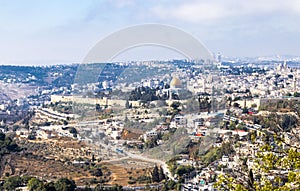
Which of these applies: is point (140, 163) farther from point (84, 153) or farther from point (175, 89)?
point (175, 89)

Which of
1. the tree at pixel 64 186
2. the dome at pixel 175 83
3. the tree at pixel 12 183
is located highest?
the dome at pixel 175 83

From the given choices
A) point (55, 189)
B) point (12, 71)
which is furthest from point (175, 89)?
point (12, 71)

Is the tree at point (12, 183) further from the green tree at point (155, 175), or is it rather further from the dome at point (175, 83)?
the dome at point (175, 83)

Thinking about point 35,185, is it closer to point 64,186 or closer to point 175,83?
point 64,186

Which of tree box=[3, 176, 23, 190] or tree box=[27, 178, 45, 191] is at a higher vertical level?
tree box=[27, 178, 45, 191]

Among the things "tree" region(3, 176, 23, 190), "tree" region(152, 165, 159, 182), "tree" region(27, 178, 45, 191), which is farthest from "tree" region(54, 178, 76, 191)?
"tree" region(152, 165, 159, 182)

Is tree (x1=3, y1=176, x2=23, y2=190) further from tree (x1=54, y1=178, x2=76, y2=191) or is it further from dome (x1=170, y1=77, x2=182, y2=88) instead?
dome (x1=170, y1=77, x2=182, y2=88)

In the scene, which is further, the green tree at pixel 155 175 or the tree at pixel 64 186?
the green tree at pixel 155 175

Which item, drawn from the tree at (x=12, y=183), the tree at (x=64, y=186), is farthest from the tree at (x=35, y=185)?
the tree at (x=12, y=183)

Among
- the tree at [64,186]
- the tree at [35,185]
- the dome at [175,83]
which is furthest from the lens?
the dome at [175,83]

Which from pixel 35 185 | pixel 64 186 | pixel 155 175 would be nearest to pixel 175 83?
pixel 155 175

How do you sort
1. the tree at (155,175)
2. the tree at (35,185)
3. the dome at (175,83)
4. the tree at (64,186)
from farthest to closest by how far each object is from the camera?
the dome at (175,83) < the tree at (155,175) < the tree at (64,186) < the tree at (35,185)
